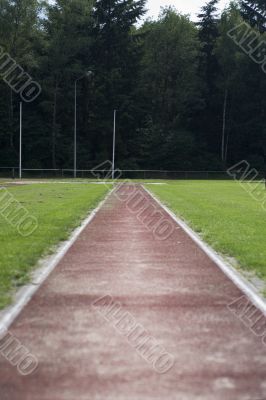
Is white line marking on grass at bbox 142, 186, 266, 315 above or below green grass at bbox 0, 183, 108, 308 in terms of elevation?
above

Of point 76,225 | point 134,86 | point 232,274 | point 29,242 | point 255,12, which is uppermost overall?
point 255,12

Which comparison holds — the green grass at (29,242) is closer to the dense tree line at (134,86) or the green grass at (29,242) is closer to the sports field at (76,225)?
the sports field at (76,225)

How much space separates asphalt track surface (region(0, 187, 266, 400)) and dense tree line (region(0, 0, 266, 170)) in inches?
2282

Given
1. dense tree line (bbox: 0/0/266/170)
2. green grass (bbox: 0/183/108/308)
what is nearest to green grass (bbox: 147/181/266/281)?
green grass (bbox: 0/183/108/308)

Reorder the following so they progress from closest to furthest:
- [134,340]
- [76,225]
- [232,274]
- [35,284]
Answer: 1. [134,340]
2. [35,284]
3. [232,274]
4. [76,225]

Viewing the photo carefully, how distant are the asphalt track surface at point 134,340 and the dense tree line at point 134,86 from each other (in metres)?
58.0

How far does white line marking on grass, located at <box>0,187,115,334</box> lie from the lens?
19.6 feet

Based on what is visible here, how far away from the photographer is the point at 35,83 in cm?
6525

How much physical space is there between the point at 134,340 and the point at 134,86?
225ft

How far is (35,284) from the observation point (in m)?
7.59

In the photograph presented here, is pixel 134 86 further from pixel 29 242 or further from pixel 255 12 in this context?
pixel 29 242

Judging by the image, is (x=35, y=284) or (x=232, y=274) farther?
(x=232, y=274)

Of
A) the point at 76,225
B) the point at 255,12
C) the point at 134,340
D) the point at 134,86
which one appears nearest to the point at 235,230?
the point at 76,225

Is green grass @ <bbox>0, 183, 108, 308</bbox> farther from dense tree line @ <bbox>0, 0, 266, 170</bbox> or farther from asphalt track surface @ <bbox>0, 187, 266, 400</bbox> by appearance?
dense tree line @ <bbox>0, 0, 266, 170</bbox>
